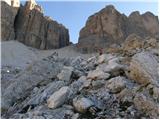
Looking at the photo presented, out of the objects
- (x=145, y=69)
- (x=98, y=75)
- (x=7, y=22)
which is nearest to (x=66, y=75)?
(x=98, y=75)

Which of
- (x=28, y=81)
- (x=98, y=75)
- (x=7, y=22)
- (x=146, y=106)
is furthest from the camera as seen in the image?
(x=7, y=22)

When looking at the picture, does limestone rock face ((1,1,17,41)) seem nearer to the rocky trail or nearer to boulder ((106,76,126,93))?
the rocky trail

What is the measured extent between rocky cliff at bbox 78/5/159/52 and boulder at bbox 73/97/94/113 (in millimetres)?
54668

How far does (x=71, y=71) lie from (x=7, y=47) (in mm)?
49333

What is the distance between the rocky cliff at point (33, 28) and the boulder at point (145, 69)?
5718 centimetres

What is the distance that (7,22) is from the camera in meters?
66.9

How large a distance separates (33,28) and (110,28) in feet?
43.4

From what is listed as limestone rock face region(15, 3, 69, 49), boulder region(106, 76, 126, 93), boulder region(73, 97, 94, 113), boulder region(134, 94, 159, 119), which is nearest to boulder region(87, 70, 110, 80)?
boulder region(106, 76, 126, 93)

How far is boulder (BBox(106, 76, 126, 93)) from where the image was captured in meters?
11.5

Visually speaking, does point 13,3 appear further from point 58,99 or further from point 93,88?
point 58,99

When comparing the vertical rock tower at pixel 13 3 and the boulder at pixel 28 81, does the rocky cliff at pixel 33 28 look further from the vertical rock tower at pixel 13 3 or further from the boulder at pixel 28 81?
the boulder at pixel 28 81

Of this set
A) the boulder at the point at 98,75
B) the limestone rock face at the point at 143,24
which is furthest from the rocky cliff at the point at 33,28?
the boulder at the point at 98,75

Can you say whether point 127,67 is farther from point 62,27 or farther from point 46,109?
point 62,27

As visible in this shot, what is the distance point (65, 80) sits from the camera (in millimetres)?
14031
